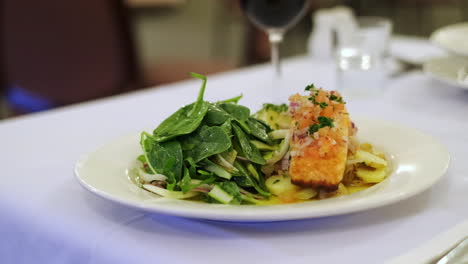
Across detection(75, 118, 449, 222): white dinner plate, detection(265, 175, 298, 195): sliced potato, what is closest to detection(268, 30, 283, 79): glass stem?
detection(75, 118, 449, 222): white dinner plate

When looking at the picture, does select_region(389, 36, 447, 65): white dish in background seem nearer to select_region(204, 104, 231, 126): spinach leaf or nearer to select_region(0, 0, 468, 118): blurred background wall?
select_region(204, 104, 231, 126): spinach leaf

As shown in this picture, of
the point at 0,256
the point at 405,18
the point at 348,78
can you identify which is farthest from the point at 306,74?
the point at 405,18

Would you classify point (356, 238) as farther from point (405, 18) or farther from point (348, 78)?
point (405, 18)

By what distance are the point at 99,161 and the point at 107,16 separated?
6.39ft

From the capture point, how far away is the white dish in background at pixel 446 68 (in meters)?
1.22

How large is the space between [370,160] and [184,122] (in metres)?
0.27

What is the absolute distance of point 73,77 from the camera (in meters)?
2.64

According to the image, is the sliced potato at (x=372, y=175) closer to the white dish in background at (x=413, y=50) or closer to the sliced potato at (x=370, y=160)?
the sliced potato at (x=370, y=160)

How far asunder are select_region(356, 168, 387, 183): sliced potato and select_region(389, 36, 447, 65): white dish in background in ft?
3.29

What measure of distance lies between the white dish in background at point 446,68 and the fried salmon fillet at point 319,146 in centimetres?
57

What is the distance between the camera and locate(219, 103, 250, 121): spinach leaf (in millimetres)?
823

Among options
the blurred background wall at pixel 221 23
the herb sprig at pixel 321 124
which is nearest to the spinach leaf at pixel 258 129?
the herb sprig at pixel 321 124

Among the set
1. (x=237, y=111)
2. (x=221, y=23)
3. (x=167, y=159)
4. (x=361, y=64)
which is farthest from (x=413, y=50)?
(x=221, y=23)

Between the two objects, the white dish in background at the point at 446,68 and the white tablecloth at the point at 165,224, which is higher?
the white dish in background at the point at 446,68
